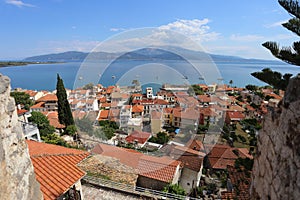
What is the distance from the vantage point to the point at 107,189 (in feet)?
12.2

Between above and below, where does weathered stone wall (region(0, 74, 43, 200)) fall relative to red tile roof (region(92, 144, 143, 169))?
above

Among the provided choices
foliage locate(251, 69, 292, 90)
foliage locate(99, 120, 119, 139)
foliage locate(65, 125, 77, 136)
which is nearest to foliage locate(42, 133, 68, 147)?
foliage locate(65, 125, 77, 136)

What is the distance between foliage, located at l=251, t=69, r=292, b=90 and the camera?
2439 millimetres

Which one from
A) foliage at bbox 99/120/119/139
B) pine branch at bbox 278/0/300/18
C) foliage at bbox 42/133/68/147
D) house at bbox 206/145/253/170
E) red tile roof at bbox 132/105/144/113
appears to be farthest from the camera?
foliage at bbox 42/133/68/147

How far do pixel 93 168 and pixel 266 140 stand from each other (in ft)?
13.3

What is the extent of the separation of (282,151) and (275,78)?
1.64 m

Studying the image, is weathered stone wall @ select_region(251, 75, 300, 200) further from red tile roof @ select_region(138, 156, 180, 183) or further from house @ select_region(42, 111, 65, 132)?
house @ select_region(42, 111, 65, 132)

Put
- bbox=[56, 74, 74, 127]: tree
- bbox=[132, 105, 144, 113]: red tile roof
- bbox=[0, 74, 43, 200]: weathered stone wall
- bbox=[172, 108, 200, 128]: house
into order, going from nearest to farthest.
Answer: bbox=[0, 74, 43, 200]: weathered stone wall → bbox=[172, 108, 200, 128]: house → bbox=[132, 105, 144, 113]: red tile roof → bbox=[56, 74, 74, 127]: tree

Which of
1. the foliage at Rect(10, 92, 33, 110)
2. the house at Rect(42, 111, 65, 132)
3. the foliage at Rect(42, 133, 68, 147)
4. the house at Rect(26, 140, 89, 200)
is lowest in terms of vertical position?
the house at Rect(42, 111, 65, 132)

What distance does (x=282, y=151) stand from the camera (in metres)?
1.29

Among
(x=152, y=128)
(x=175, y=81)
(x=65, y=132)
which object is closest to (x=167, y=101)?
(x=152, y=128)

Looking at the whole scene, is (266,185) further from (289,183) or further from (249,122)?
(249,122)

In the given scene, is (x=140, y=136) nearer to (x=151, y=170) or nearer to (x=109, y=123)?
(x=109, y=123)

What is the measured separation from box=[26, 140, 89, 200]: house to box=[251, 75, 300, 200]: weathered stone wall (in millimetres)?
2308
